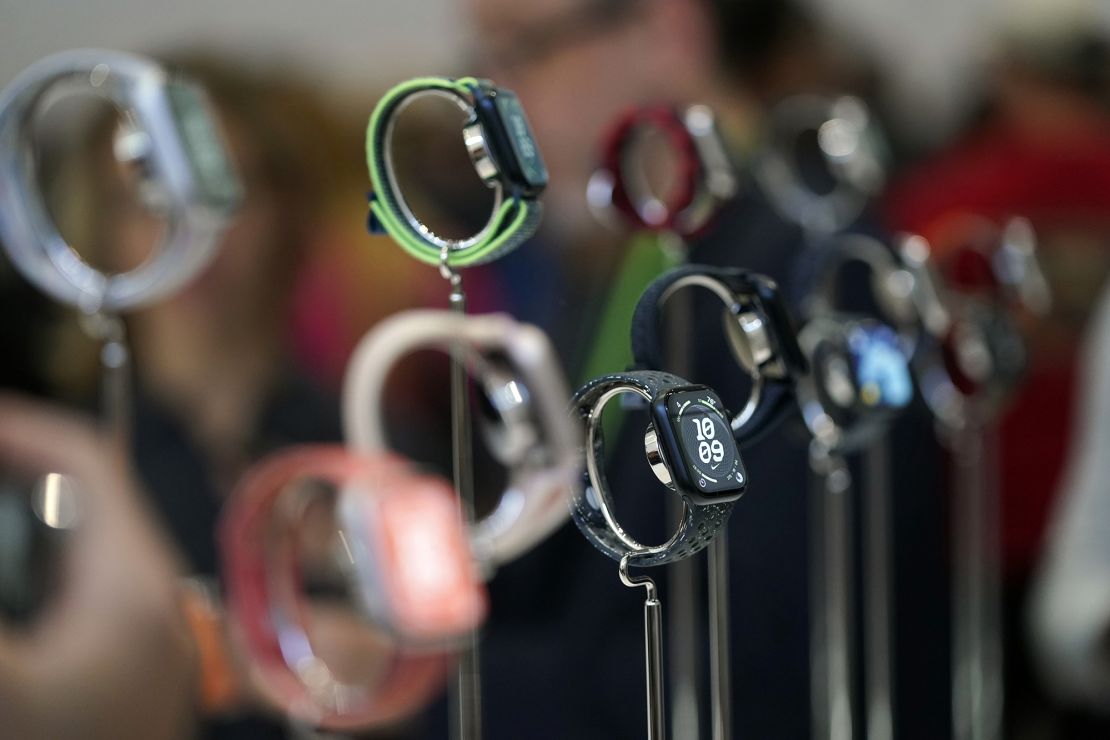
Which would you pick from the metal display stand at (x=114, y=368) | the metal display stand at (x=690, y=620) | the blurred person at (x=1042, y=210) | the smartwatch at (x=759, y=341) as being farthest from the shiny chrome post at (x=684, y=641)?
the blurred person at (x=1042, y=210)

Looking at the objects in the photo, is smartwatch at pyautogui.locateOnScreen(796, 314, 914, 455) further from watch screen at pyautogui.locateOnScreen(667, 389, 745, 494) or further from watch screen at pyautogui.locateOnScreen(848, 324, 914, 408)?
watch screen at pyautogui.locateOnScreen(667, 389, 745, 494)

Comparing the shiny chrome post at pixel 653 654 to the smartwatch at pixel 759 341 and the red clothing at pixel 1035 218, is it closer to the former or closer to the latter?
the smartwatch at pixel 759 341

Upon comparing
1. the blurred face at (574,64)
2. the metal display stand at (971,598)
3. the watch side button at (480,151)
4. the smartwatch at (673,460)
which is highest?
the blurred face at (574,64)

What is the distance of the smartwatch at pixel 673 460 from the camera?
15.3 inches

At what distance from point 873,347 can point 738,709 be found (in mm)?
166

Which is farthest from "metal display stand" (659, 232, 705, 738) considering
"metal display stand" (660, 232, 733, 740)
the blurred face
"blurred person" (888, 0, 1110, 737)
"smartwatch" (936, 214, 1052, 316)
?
"blurred person" (888, 0, 1110, 737)

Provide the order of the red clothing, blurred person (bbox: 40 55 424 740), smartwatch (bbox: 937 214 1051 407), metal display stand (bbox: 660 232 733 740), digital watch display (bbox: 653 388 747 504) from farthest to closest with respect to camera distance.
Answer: the red clothing
blurred person (bbox: 40 55 424 740)
smartwatch (bbox: 937 214 1051 407)
metal display stand (bbox: 660 232 733 740)
digital watch display (bbox: 653 388 747 504)

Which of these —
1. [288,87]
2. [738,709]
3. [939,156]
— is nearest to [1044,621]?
[738,709]

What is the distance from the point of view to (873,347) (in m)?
0.57

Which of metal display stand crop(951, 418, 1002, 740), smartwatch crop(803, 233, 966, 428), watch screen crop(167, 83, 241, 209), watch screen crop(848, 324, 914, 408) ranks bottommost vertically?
metal display stand crop(951, 418, 1002, 740)

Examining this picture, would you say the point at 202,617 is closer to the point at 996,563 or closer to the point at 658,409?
the point at 658,409

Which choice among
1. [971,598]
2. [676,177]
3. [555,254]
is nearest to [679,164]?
[676,177]

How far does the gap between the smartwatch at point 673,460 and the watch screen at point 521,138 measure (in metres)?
0.07

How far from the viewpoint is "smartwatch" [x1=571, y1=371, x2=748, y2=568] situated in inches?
15.3
